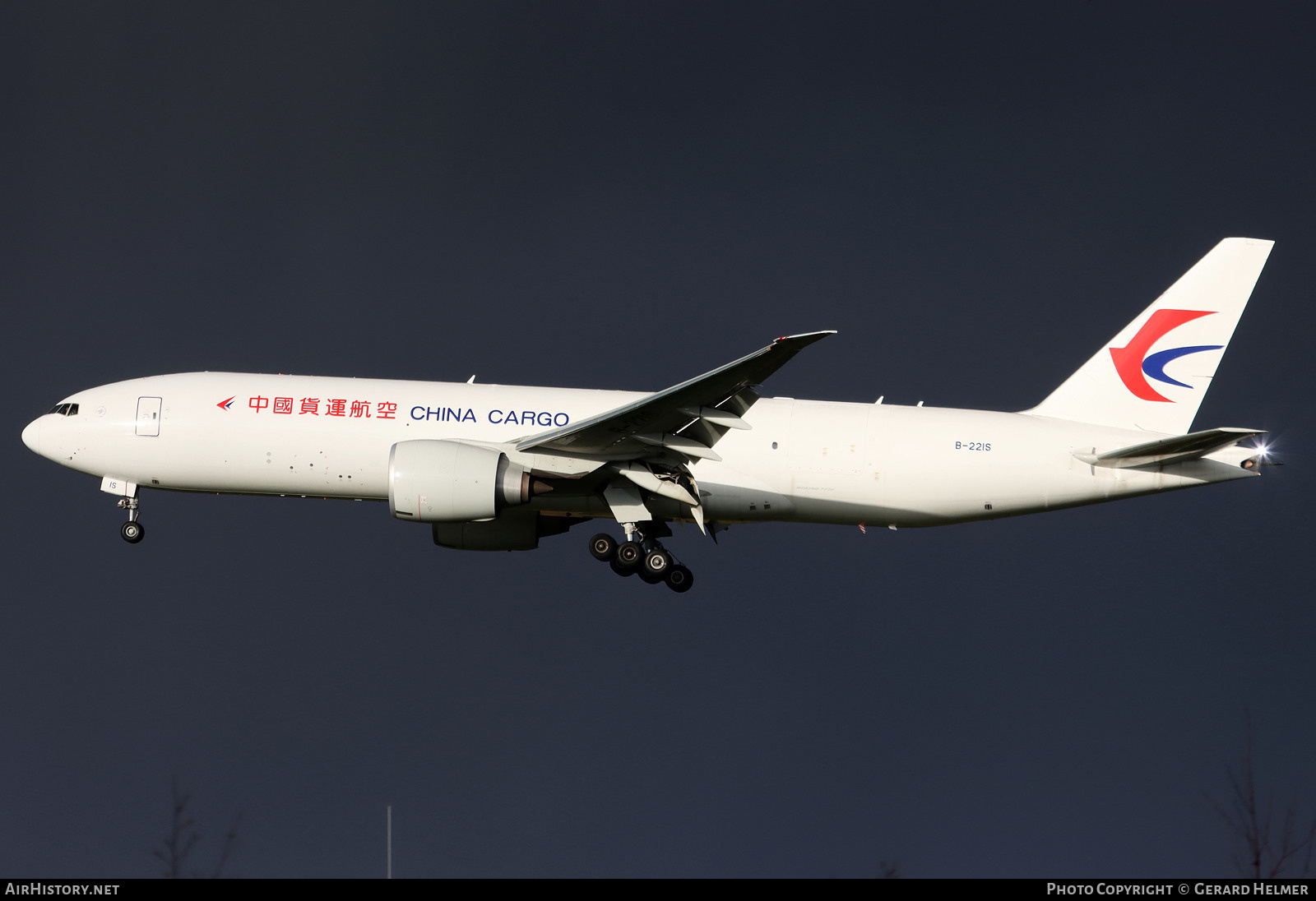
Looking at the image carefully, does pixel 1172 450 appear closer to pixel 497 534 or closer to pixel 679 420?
pixel 679 420

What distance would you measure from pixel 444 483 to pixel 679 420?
15.3 ft

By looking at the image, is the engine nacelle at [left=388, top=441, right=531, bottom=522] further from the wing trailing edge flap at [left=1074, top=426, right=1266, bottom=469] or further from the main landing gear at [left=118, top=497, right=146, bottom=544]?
the wing trailing edge flap at [left=1074, top=426, right=1266, bottom=469]

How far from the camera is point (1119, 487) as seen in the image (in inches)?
1158

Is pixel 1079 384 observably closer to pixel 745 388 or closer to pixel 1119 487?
pixel 1119 487

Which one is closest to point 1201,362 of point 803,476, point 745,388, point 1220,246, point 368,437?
point 1220,246

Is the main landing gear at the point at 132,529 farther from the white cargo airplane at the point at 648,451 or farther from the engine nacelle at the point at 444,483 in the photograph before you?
the engine nacelle at the point at 444,483

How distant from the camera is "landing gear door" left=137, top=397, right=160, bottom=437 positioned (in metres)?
30.1

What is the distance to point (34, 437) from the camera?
31.2 meters

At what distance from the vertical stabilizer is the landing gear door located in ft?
62.2

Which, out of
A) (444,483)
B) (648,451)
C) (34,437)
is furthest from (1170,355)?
(34,437)

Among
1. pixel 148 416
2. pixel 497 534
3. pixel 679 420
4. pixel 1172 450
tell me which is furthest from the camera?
pixel 497 534

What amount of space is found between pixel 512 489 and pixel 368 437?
370cm
